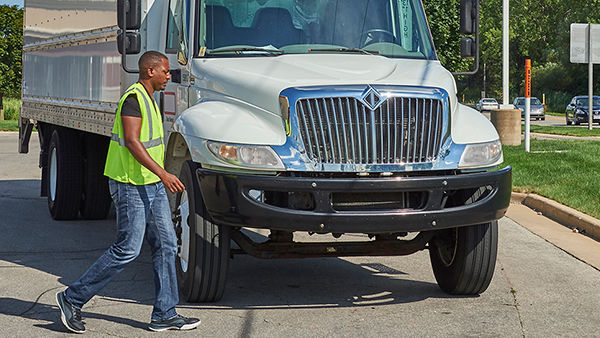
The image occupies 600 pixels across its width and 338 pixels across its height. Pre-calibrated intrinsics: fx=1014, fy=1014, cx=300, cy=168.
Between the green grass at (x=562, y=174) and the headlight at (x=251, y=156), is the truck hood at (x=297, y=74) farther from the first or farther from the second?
the green grass at (x=562, y=174)

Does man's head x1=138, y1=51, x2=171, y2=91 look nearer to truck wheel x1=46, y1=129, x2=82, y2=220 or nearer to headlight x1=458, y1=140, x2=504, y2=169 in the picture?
headlight x1=458, y1=140, x2=504, y2=169

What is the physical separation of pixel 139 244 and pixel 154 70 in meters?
1.09

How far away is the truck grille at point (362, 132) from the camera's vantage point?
6.57m

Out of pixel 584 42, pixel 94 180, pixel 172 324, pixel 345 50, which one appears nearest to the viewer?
pixel 172 324

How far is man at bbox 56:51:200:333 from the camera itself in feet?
20.4

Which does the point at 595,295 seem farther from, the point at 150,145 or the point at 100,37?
the point at 100,37

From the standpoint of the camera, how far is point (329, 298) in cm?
745

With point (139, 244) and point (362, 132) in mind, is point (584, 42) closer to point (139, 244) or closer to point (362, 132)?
point (362, 132)

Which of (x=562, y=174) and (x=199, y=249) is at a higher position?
(x=562, y=174)

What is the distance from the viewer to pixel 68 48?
11242 millimetres

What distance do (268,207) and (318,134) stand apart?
0.58 meters

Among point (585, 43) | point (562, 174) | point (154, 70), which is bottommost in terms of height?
point (562, 174)

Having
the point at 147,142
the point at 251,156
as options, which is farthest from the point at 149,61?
the point at 251,156

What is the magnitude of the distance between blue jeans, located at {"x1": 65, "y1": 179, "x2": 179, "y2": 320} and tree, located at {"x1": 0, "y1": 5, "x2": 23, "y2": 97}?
168 feet
